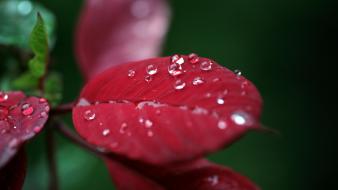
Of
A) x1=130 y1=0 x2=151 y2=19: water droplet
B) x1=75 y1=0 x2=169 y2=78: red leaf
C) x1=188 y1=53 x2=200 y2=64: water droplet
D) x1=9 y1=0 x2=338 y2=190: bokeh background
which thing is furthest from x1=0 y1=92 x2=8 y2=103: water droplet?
x1=9 y1=0 x2=338 y2=190: bokeh background

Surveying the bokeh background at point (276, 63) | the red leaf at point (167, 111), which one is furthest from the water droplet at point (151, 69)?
the bokeh background at point (276, 63)

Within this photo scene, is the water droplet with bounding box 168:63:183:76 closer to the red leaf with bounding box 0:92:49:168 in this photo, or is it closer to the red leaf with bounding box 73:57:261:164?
the red leaf with bounding box 73:57:261:164

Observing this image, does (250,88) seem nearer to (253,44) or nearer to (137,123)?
(137,123)

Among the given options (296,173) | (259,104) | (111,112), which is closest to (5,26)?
(111,112)

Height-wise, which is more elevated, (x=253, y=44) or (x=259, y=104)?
(x=259, y=104)

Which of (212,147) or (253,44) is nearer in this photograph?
(212,147)

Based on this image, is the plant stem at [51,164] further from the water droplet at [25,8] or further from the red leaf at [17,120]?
the water droplet at [25,8]

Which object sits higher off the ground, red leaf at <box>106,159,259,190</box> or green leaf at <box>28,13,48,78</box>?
green leaf at <box>28,13,48,78</box>
